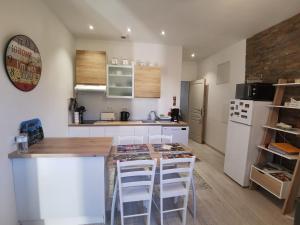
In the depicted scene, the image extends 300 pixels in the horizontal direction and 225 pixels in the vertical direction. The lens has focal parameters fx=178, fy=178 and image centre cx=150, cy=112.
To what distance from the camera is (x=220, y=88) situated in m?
4.78

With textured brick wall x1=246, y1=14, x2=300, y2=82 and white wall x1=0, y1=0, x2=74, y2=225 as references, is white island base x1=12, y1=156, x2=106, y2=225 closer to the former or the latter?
white wall x1=0, y1=0, x2=74, y2=225

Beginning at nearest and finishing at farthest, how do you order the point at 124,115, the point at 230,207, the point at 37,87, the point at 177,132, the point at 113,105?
the point at 37,87 < the point at 230,207 < the point at 177,132 < the point at 124,115 < the point at 113,105

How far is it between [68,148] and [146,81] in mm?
2397

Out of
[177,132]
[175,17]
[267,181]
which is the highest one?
[175,17]

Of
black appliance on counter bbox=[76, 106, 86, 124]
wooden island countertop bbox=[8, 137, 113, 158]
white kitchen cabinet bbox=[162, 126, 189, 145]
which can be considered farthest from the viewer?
white kitchen cabinet bbox=[162, 126, 189, 145]

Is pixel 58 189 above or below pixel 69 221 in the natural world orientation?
above

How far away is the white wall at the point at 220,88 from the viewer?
3990 mm

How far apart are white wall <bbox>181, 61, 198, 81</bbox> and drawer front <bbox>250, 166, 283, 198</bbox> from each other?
395 cm

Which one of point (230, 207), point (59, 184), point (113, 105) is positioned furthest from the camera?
point (113, 105)

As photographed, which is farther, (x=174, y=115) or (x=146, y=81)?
(x=174, y=115)

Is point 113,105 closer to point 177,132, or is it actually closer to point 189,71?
point 177,132

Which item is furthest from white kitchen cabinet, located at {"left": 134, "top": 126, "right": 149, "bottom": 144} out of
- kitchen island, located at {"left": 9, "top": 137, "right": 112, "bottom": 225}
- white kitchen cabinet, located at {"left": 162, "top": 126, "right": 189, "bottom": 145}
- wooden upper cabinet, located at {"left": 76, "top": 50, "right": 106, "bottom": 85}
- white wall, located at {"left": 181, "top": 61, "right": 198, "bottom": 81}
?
white wall, located at {"left": 181, "top": 61, "right": 198, "bottom": 81}

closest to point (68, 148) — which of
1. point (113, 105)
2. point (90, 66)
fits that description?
point (90, 66)

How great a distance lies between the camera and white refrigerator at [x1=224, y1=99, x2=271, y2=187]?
281 centimetres
